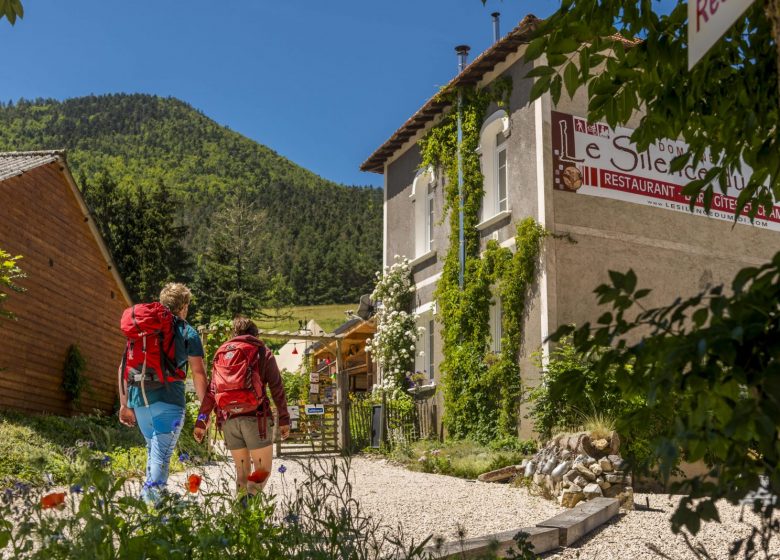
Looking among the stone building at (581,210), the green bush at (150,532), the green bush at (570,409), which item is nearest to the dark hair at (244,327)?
the green bush at (150,532)

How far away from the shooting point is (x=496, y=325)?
15.0 meters

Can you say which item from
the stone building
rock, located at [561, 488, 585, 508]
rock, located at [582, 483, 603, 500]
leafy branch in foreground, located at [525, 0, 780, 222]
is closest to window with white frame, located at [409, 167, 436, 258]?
the stone building

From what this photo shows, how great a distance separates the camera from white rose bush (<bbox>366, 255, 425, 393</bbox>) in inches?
699

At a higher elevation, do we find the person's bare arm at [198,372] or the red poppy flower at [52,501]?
the person's bare arm at [198,372]

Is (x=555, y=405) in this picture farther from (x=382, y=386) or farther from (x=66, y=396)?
(x=66, y=396)

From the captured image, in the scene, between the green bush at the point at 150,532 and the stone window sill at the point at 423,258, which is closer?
the green bush at the point at 150,532

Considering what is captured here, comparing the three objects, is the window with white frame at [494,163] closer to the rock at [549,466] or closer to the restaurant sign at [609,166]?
the restaurant sign at [609,166]

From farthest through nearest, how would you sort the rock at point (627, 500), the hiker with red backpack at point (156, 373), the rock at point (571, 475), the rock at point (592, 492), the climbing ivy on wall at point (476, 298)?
the climbing ivy on wall at point (476, 298) → the rock at point (571, 475) → the rock at point (592, 492) → the rock at point (627, 500) → the hiker with red backpack at point (156, 373)

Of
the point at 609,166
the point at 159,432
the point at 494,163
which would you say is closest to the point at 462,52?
the point at 494,163

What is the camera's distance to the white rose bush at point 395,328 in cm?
1775

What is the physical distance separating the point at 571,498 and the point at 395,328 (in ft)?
29.4

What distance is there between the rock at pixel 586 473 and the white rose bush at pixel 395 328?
7856mm

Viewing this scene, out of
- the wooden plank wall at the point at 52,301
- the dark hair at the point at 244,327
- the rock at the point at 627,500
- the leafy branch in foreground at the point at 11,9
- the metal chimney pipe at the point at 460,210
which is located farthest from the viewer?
the wooden plank wall at the point at 52,301

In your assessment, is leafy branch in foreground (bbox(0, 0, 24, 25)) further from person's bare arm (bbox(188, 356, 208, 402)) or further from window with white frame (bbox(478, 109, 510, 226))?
window with white frame (bbox(478, 109, 510, 226))
